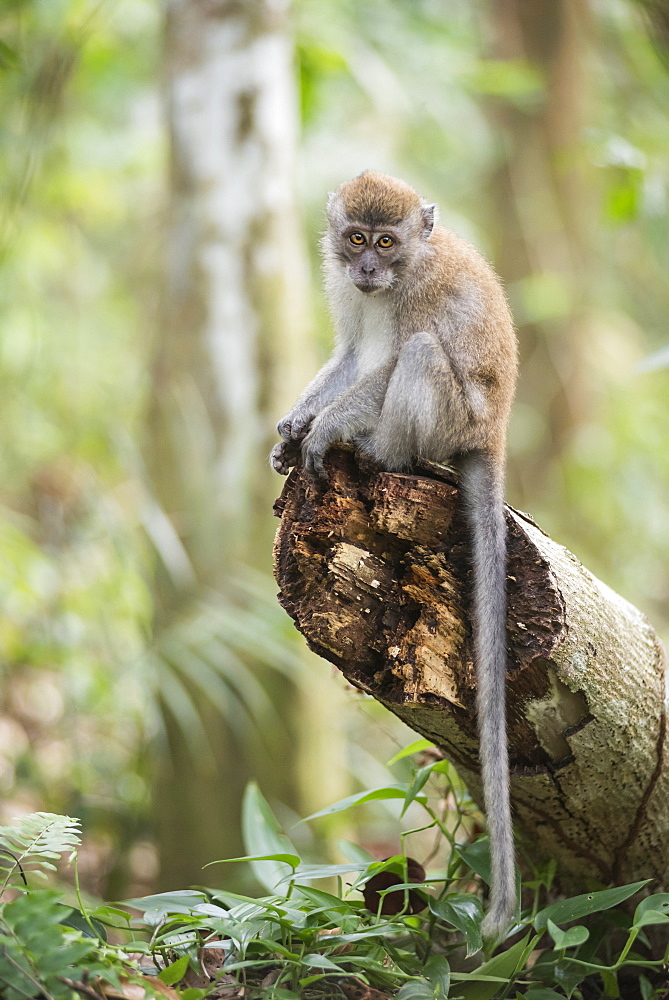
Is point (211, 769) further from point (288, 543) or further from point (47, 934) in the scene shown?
point (47, 934)

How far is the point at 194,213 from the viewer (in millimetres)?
5812

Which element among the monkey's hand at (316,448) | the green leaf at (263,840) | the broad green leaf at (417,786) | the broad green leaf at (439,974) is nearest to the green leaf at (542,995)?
the broad green leaf at (439,974)

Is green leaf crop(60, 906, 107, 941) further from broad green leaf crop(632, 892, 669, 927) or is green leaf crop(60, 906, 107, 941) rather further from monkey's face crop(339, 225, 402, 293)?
monkey's face crop(339, 225, 402, 293)

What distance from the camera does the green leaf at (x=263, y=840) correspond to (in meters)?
2.97

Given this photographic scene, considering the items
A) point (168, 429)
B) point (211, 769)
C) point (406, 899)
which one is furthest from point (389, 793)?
point (168, 429)

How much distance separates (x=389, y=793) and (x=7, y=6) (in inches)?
168

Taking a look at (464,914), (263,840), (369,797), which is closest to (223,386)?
(263,840)

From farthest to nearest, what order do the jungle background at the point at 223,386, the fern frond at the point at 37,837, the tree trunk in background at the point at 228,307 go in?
1. the tree trunk in background at the point at 228,307
2. the jungle background at the point at 223,386
3. the fern frond at the point at 37,837

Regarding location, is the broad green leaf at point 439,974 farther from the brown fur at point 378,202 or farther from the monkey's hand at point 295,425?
the brown fur at point 378,202

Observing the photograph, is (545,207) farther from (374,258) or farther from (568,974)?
(568,974)

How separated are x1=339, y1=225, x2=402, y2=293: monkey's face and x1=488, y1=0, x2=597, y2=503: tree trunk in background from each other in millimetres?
5730

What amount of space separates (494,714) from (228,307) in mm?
3847

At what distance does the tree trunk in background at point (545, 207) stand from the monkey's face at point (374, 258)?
226 inches

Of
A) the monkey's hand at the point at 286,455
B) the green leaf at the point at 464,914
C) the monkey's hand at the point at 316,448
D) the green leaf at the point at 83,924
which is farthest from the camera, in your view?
the monkey's hand at the point at 286,455
